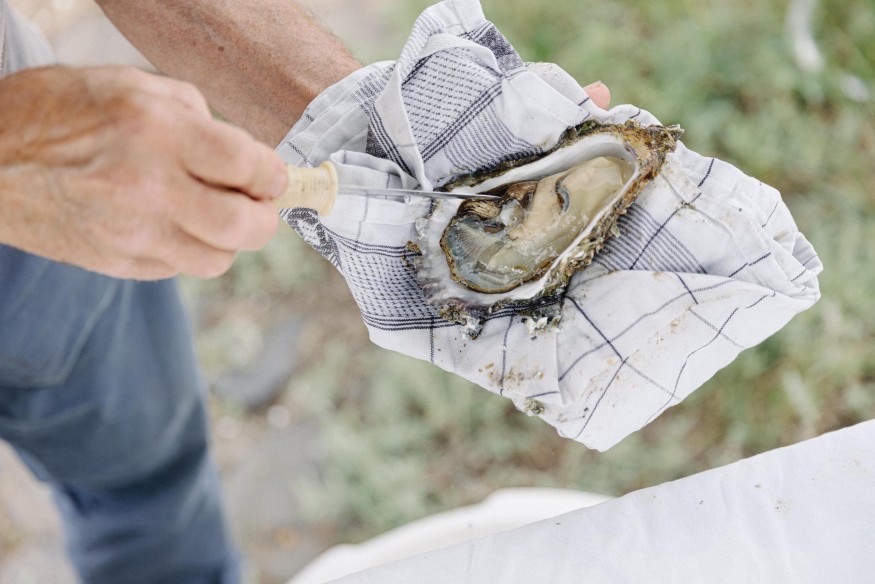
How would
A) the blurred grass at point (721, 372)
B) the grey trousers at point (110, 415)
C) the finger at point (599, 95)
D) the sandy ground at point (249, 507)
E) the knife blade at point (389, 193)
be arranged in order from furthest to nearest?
the sandy ground at point (249, 507) < the blurred grass at point (721, 372) < the grey trousers at point (110, 415) < the finger at point (599, 95) < the knife blade at point (389, 193)

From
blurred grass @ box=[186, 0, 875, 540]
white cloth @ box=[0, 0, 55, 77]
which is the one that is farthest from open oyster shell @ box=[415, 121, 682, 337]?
blurred grass @ box=[186, 0, 875, 540]

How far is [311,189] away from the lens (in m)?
0.74

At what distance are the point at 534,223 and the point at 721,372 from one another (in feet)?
3.42

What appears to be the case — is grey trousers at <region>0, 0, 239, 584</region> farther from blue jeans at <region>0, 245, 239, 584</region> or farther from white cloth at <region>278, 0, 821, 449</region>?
white cloth at <region>278, 0, 821, 449</region>

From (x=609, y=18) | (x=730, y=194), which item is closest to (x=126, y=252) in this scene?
(x=730, y=194)

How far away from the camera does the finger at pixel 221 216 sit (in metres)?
0.66

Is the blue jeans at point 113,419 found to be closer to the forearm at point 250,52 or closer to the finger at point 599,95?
the forearm at point 250,52

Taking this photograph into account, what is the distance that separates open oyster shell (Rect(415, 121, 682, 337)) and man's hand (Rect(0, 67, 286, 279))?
289 millimetres

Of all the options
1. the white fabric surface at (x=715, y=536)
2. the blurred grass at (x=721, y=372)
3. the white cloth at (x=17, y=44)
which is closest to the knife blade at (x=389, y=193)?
the white fabric surface at (x=715, y=536)

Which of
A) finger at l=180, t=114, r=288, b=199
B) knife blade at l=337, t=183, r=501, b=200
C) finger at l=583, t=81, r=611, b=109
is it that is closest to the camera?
finger at l=180, t=114, r=288, b=199

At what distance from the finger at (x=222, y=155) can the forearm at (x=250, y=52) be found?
1.05ft

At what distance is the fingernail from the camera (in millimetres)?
688

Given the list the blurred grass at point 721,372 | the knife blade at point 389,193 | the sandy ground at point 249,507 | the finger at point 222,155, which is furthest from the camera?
the sandy ground at point 249,507

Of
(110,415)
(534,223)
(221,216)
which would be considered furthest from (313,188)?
(110,415)
